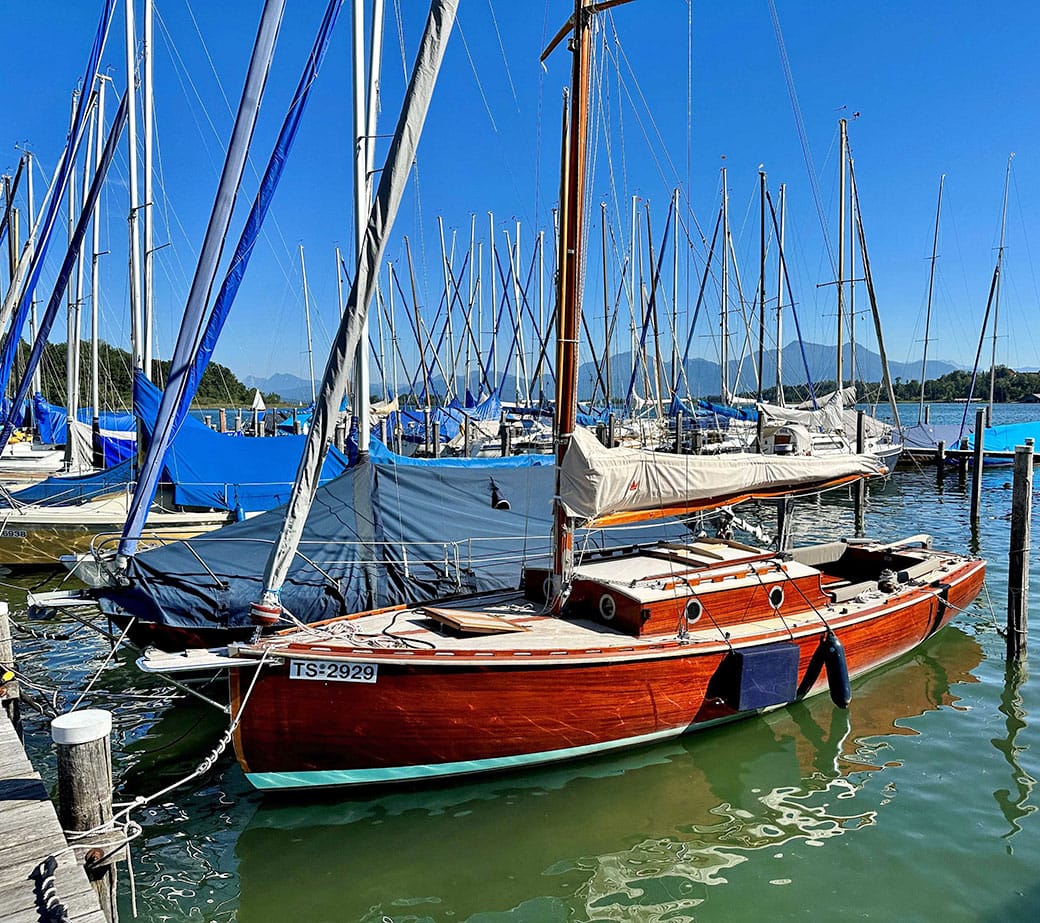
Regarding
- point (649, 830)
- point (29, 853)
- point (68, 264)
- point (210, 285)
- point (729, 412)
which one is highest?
point (68, 264)

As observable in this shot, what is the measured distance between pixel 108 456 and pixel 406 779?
54.9 feet

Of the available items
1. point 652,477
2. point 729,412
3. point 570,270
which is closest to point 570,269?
point 570,270

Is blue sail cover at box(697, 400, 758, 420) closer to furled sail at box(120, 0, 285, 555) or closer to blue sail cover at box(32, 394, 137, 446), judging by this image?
blue sail cover at box(32, 394, 137, 446)

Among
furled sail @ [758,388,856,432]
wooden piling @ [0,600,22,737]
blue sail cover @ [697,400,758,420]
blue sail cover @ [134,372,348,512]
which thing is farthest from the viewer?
blue sail cover @ [697,400,758,420]

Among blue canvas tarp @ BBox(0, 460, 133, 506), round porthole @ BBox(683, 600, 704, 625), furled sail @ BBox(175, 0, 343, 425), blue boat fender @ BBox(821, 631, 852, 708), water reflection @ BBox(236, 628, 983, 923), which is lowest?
water reflection @ BBox(236, 628, 983, 923)

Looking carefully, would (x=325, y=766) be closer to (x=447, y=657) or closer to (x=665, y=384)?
(x=447, y=657)

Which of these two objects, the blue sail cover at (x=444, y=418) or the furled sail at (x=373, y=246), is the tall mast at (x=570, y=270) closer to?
the furled sail at (x=373, y=246)

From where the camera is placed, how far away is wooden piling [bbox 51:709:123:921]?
4.68 m

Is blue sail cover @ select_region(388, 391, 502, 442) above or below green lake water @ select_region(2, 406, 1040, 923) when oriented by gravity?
above

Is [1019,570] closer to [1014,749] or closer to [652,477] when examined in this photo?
[1014,749]

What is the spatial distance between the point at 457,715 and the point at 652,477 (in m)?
3.40

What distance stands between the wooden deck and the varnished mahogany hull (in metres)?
1.71

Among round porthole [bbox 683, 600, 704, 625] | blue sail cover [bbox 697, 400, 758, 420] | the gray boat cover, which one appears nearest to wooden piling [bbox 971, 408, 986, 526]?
blue sail cover [bbox 697, 400, 758, 420]

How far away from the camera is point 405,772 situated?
7.27 meters
